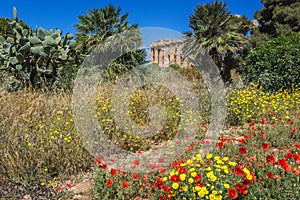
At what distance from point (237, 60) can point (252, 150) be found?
535 inches

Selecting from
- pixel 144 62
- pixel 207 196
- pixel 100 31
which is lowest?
pixel 207 196

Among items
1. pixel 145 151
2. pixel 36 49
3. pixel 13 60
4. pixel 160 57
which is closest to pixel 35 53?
pixel 36 49

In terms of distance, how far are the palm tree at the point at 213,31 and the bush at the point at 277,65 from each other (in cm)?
454

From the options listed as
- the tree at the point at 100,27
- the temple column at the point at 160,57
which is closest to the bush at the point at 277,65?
the tree at the point at 100,27

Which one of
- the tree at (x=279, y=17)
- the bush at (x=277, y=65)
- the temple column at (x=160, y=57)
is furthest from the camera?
the tree at (x=279, y=17)

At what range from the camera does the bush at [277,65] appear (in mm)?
7832

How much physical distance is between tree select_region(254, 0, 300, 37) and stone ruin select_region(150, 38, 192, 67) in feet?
20.9

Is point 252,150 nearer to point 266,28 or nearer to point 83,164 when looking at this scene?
point 83,164

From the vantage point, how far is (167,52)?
19.9 m

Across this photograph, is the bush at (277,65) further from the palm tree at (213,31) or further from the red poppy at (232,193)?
the red poppy at (232,193)

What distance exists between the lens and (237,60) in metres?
16.0

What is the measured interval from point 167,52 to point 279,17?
25.8 ft

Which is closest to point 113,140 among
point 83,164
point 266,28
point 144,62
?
point 83,164

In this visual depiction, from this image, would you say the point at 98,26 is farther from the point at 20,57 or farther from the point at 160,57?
the point at 160,57
